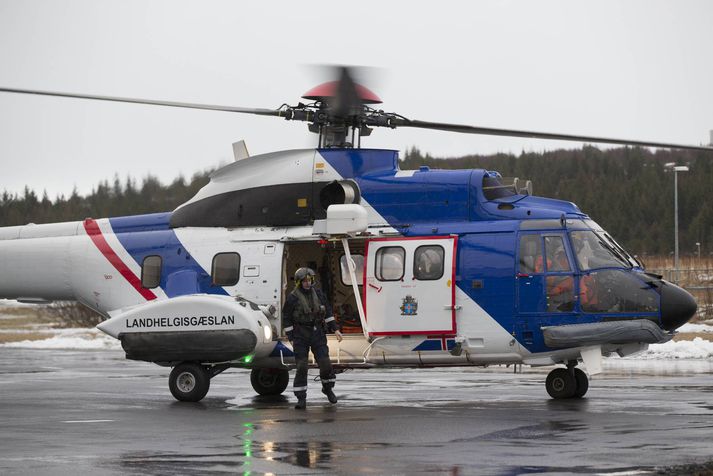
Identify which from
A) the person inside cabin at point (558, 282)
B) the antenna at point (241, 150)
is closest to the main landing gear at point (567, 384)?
the person inside cabin at point (558, 282)

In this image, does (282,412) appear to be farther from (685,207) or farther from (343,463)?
(685,207)

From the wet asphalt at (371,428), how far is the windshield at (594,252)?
1.92 metres

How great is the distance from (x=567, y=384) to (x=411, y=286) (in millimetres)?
2653

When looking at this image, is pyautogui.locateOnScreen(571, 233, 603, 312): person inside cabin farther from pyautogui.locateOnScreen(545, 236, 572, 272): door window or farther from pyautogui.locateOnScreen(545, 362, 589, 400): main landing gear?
pyautogui.locateOnScreen(545, 362, 589, 400): main landing gear

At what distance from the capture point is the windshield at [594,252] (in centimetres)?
1592

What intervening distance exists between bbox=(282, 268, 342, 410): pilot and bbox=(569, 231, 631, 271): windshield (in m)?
3.61

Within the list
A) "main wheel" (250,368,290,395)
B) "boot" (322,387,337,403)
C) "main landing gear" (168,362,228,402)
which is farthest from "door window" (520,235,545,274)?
"main landing gear" (168,362,228,402)

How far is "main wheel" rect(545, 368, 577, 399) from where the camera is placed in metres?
16.3

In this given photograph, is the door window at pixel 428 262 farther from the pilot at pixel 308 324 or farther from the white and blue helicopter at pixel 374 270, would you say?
the pilot at pixel 308 324

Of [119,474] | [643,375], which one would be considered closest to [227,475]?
[119,474]

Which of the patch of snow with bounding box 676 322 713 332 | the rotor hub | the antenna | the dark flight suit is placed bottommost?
the patch of snow with bounding box 676 322 713 332

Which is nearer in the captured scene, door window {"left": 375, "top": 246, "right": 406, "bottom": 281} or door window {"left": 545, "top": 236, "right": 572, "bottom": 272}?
door window {"left": 545, "top": 236, "right": 572, "bottom": 272}

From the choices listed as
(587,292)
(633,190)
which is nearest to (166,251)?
(587,292)

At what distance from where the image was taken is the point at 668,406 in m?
14.7
